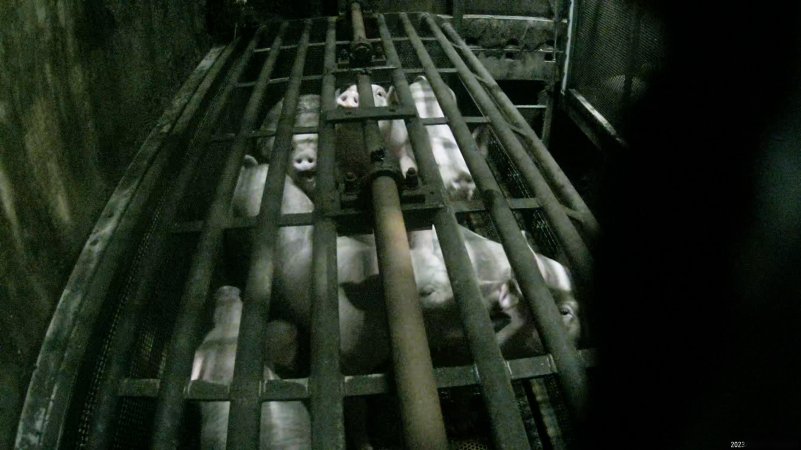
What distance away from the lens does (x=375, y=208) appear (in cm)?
195

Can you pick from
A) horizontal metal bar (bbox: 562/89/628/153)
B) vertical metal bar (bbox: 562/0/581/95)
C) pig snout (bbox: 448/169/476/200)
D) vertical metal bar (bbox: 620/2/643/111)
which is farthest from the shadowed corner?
vertical metal bar (bbox: 562/0/581/95)

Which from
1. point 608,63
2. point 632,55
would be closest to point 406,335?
point 632,55

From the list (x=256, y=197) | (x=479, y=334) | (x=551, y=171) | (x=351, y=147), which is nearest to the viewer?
(x=479, y=334)

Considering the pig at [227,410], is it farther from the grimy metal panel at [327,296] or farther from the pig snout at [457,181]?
the pig snout at [457,181]

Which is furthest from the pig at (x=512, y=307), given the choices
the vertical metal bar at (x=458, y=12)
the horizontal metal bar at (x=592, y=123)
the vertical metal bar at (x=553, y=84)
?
the vertical metal bar at (x=458, y=12)

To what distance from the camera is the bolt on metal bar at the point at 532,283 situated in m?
1.46

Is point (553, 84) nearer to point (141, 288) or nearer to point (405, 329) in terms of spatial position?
point (405, 329)

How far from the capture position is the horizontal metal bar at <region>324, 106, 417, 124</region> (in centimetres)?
278

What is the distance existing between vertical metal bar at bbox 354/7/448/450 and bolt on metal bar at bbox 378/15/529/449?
0.15 m

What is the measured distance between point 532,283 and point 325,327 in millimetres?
714

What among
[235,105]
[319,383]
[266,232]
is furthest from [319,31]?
[319,383]

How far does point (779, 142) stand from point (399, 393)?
5.33 feet

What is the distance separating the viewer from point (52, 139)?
1986mm

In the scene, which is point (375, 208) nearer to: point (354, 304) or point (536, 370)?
point (354, 304)
